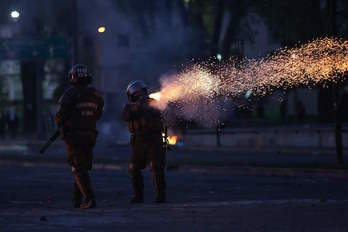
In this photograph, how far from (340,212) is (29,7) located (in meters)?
31.3

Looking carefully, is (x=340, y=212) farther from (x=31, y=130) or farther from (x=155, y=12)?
(x=31, y=130)

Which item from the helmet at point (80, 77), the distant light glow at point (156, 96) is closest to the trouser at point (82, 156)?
the helmet at point (80, 77)

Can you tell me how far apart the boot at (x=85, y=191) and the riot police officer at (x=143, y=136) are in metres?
1.01

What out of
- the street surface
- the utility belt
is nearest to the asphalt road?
the street surface

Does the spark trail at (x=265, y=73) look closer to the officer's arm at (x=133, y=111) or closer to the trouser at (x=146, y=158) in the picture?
the trouser at (x=146, y=158)

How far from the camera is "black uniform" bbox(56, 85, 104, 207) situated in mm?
12883

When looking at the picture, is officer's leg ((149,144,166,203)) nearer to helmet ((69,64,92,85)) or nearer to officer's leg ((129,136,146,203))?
officer's leg ((129,136,146,203))

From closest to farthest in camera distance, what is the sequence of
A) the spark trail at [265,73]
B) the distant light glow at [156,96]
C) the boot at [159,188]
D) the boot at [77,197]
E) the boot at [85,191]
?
1. the boot at [85,191]
2. the boot at [77,197]
3. the boot at [159,188]
4. the distant light glow at [156,96]
5. the spark trail at [265,73]

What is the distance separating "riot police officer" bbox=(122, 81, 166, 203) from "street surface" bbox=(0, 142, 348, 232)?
348 millimetres

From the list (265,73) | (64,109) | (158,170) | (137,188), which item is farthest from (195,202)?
(265,73)

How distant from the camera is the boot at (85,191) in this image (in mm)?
12805

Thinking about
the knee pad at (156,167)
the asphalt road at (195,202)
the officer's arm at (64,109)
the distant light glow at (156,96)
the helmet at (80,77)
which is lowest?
the asphalt road at (195,202)

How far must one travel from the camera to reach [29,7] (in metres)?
41.0

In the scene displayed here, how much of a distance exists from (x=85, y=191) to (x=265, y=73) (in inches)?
324
